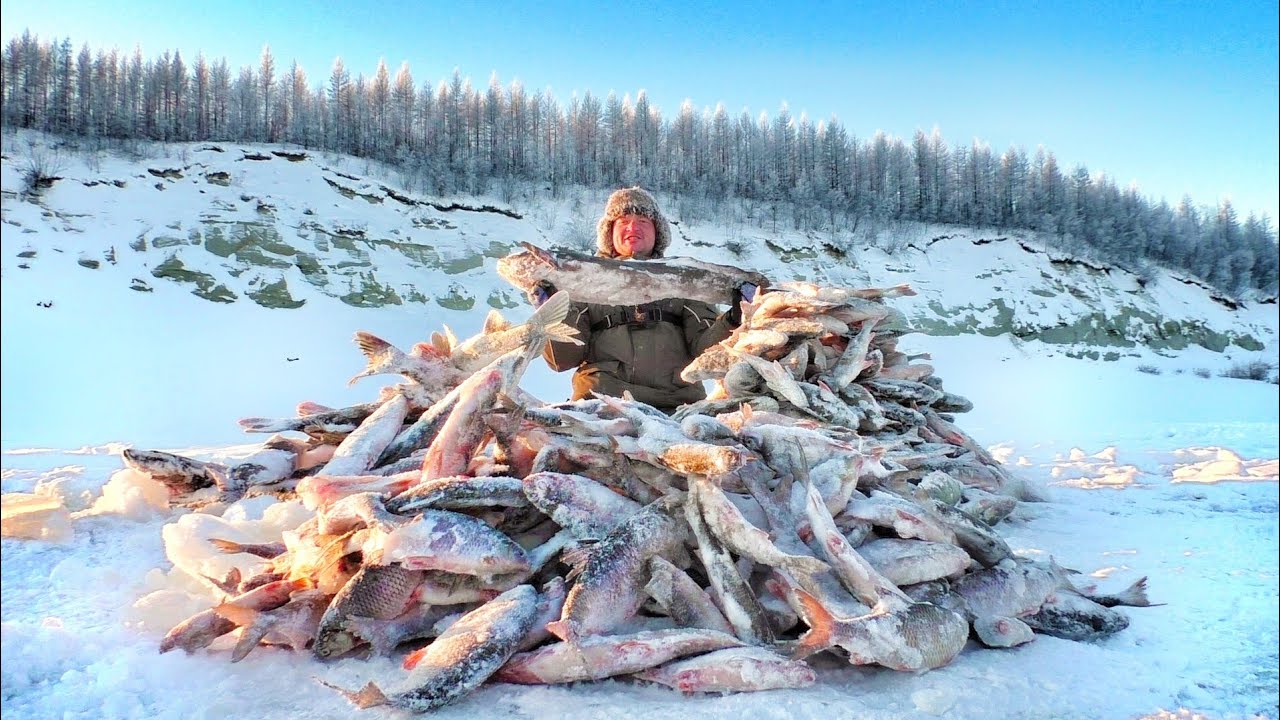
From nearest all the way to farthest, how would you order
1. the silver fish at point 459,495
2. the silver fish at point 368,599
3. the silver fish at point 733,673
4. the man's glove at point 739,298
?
1. the silver fish at point 733,673
2. the silver fish at point 368,599
3. the silver fish at point 459,495
4. the man's glove at point 739,298

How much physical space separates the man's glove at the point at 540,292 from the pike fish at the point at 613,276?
0.12 feet

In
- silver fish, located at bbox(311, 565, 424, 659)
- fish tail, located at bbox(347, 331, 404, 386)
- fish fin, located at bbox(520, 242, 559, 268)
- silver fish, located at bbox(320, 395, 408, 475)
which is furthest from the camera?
fish fin, located at bbox(520, 242, 559, 268)

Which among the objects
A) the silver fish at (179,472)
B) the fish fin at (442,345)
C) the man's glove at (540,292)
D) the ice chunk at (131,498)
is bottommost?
the ice chunk at (131,498)

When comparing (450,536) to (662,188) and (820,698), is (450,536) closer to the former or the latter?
(820,698)

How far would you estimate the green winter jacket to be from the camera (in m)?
4.01

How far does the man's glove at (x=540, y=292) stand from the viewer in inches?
144

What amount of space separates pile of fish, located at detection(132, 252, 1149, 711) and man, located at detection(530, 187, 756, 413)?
4.60 ft

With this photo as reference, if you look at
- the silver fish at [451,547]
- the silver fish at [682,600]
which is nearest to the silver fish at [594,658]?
the silver fish at [682,600]

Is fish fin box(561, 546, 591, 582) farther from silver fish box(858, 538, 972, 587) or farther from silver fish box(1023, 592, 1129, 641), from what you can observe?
silver fish box(1023, 592, 1129, 641)

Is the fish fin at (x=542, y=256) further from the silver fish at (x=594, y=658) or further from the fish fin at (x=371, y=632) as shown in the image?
the silver fish at (x=594, y=658)

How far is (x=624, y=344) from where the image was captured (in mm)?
4020

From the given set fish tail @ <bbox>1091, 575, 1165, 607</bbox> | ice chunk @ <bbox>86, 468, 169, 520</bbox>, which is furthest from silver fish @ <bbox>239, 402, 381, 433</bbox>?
fish tail @ <bbox>1091, 575, 1165, 607</bbox>

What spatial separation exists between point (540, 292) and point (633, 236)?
0.87 metres

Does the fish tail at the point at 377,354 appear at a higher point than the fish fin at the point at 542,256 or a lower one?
lower
